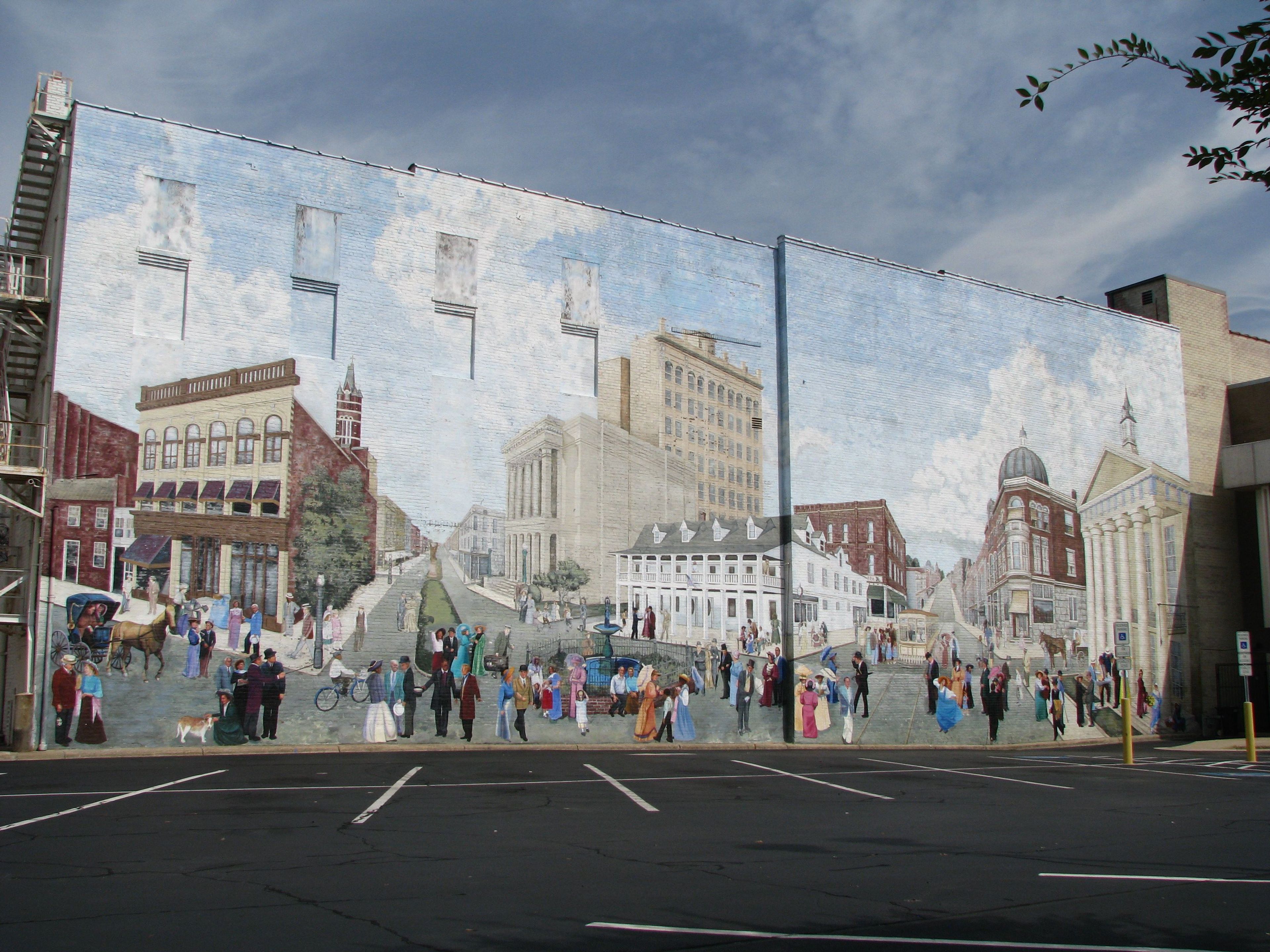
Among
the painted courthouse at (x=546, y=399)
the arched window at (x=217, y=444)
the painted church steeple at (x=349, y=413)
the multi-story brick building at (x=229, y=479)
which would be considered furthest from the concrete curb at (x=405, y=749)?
the painted church steeple at (x=349, y=413)

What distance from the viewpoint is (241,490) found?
2345 centimetres

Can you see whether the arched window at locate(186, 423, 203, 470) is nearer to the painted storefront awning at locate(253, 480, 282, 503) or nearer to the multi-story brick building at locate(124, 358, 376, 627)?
the multi-story brick building at locate(124, 358, 376, 627)

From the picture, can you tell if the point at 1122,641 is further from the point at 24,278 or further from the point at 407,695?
the point at 24,278

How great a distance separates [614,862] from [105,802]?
6980mm

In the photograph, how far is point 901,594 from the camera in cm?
3325

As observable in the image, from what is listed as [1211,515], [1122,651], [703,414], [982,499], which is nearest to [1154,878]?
[703,414]

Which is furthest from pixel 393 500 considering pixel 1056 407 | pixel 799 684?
pixel 1056 407

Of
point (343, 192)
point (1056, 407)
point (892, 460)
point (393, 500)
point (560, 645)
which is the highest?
point (343, 192)

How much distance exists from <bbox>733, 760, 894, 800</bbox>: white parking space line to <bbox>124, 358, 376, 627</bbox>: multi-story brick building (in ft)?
32.1

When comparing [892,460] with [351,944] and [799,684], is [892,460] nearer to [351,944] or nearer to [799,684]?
[799,684]

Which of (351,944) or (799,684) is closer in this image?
(351,944)

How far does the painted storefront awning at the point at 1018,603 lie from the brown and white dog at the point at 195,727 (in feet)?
81.7

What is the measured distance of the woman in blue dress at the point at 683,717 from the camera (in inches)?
1111

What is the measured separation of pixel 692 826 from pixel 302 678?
44.9 ft
